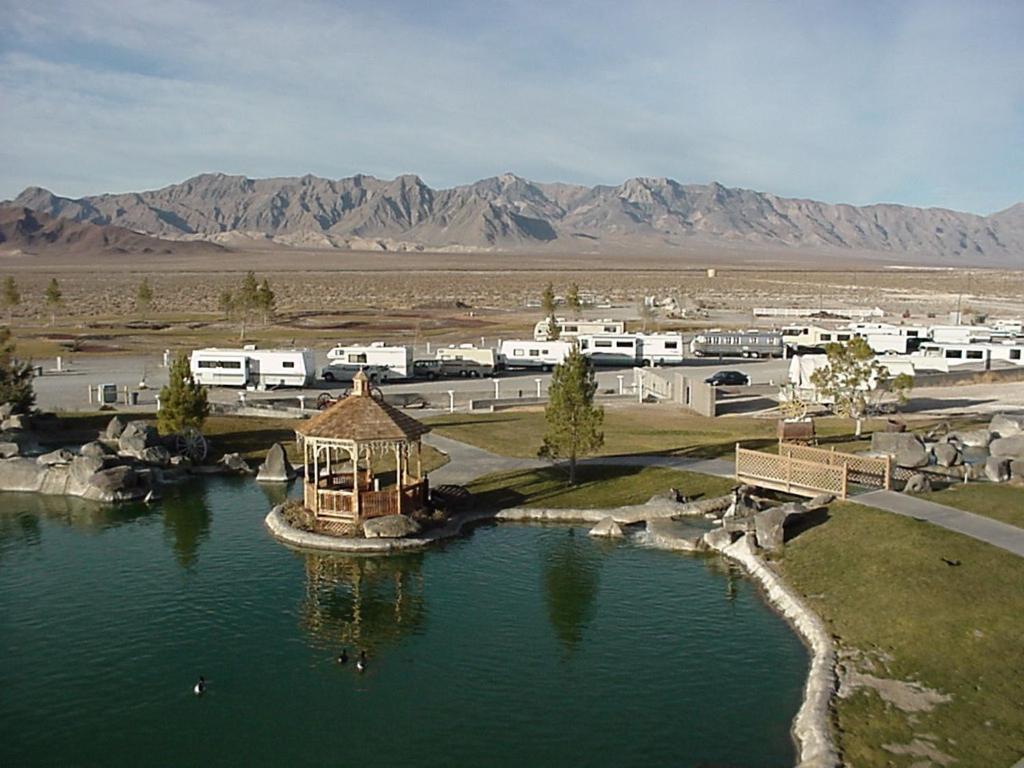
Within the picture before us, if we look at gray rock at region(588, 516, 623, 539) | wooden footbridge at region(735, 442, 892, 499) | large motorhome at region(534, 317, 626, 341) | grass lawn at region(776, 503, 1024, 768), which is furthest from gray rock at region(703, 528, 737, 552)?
large motorhome at region(534, 317, 626, 341)

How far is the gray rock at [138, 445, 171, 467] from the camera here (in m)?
36.7

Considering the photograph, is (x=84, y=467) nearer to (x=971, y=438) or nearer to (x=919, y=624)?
(x=919, y=624)

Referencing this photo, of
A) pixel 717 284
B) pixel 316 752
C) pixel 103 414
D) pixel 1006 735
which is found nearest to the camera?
pixel 1006 735

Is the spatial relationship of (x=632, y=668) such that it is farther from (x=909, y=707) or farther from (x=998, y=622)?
(x=998, y=622)

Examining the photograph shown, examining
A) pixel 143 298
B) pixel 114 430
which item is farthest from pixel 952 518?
pixel 143 298

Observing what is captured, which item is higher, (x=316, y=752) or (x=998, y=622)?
(x=998, y=622)

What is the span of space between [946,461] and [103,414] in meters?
34.6

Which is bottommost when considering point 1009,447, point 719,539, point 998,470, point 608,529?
point 608,529

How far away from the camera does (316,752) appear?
54.9 feet

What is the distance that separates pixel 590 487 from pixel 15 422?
23.8 metres

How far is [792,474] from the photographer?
30.1 metres

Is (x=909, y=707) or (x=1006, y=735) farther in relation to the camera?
(x=909, y=707)

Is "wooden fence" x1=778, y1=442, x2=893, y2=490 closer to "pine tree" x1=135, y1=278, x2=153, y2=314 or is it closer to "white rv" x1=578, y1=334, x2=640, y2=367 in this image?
"white rv" x1=578, y1=334, x2=640, y2=367

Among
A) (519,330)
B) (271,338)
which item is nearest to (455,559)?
(271,338)
